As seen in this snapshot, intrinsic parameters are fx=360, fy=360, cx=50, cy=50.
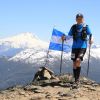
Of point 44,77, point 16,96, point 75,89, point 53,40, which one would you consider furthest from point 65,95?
point 53,40

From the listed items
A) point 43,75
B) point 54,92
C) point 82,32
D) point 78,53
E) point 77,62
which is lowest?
point 54,92

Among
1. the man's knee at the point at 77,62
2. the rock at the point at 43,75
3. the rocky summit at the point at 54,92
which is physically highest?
the man's knee at the point at 77,62

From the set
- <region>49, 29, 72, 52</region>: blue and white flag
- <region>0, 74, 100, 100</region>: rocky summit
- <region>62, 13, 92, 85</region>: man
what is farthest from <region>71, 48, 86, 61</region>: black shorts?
<region>49, 29, 72, 52</region>: blue and white flag

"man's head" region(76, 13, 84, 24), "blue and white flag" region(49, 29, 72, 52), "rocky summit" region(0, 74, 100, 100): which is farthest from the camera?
"blue and white flag" region(49, 29, 72, 52)

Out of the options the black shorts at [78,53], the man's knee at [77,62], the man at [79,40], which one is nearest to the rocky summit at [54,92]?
the man's knee at [77,62]

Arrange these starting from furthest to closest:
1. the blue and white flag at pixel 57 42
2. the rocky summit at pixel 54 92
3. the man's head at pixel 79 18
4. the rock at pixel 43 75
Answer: the blue and white flag at pixel 57 42, the rock at pixel 43 75, the man's head at pixel 79 18, the rocky summit at pixel 54 92

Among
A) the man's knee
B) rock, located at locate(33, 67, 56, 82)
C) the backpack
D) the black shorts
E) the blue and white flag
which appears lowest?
rock, located at locate(33, 67, 56, 82)

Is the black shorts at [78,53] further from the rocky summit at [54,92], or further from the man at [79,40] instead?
the rocky summit at [54,92]

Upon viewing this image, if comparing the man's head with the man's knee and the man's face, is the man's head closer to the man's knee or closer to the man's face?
the man's face

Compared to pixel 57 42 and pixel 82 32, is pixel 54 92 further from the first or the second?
pixel 57 42

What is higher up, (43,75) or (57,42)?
(57,42)

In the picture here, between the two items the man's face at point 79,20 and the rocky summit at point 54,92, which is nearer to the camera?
the rocky summit at point 54,92

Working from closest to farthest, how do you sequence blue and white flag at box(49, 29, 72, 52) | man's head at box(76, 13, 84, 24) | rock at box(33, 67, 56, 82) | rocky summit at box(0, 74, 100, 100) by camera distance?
1. rocky summit at box(0, 74, 100, 100)
2. man's head at box(76, 13, 84, 24)
3. rock at box(33, 67, 56, 82)
4. blue and white flag at box(49, 29, 72, 52)

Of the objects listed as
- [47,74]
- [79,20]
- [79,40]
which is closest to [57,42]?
Answer: [47,74]
